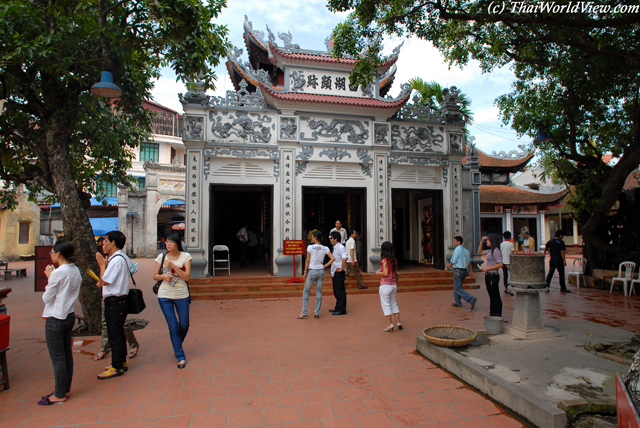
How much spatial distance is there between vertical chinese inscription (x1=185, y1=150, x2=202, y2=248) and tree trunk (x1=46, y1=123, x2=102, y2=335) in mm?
3661

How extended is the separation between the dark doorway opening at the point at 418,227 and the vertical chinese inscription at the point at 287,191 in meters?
4.35

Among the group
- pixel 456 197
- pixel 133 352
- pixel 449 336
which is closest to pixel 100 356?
pixel 133 352

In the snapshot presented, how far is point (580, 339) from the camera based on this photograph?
4977 mm

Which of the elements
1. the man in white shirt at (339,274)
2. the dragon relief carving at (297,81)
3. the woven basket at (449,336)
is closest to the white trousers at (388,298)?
the woven basket at (449,336)

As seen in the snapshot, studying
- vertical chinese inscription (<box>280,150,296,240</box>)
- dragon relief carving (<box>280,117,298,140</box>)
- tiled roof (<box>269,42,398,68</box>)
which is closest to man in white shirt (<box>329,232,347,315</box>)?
vertical chinese inscription (<box>280,150,296,240</box>)

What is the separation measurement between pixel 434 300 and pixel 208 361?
6.00 m

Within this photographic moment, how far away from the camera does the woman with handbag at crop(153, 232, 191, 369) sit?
173 inches

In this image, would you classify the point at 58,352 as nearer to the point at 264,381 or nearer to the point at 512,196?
the point at 264,381

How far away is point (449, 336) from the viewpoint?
475cm

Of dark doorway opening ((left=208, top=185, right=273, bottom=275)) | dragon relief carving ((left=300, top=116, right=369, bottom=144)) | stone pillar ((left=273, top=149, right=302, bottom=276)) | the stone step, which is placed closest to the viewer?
the stone step

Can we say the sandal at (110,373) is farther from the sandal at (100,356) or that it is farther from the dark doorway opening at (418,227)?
the dark doorway opening at (418,227)

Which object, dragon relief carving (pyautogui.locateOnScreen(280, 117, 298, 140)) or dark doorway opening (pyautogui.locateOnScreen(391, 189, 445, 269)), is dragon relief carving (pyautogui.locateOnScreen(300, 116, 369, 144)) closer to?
dragon relief carving (pyautogui.locateOnScreen(280, 117, 298, 140))

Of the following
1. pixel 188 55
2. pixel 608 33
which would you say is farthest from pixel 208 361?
pixel 608 33

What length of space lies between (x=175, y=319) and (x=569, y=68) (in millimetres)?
9000
